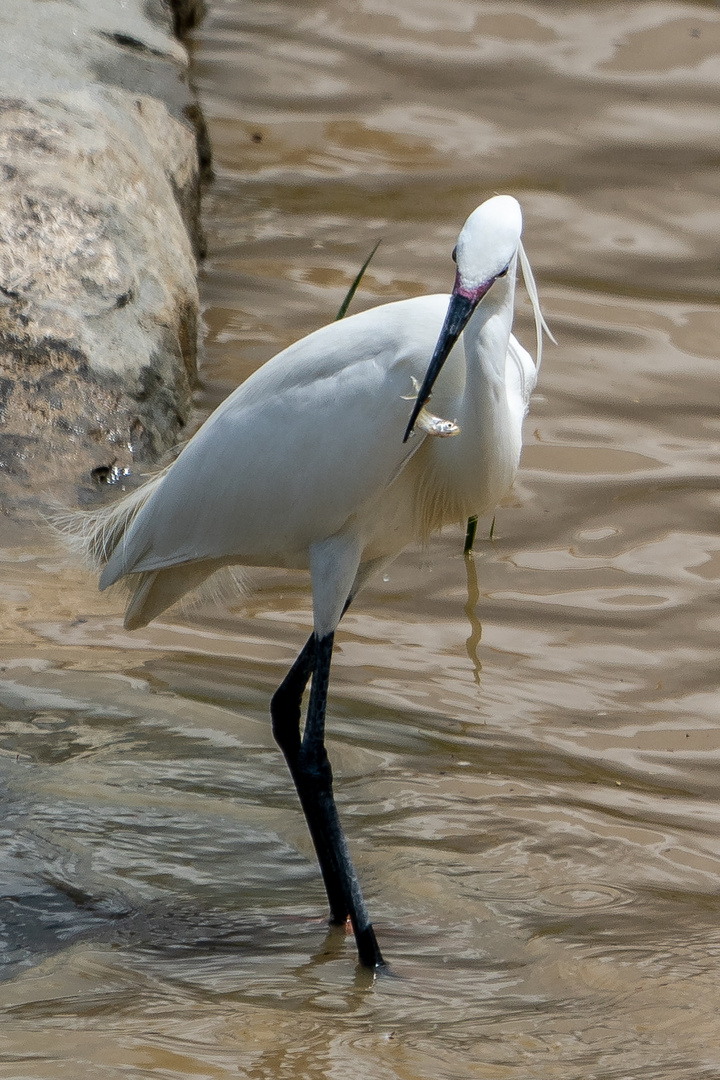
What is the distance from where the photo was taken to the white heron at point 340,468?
11.2ft

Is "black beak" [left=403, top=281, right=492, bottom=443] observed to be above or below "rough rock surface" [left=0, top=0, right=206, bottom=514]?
above

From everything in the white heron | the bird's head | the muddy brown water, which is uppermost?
the bird's head

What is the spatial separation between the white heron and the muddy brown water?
1.16 ft

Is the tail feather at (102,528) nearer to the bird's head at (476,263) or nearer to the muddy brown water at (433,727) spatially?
the muddy brown water at (433,727)

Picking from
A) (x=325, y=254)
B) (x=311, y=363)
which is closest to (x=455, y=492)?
(x=311, y=363)

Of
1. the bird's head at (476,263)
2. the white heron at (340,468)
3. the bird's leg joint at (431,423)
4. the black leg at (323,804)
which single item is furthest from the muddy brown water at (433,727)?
the bird's head at (476,263)

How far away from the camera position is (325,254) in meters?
8.20

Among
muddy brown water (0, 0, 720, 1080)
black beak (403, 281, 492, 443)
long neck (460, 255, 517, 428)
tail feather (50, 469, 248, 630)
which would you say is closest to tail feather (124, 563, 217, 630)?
tail feather (50, 469, 248, 630)

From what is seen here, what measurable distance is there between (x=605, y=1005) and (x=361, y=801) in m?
1.28

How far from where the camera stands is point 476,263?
3.04m

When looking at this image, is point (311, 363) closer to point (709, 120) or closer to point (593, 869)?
point (593, 869)

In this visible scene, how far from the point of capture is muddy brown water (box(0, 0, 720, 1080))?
3.08 m

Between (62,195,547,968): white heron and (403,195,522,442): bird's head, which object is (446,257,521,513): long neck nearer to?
(62,195,547,968): white heron

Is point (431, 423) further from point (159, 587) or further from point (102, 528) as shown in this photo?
point (102, 528)
